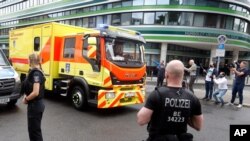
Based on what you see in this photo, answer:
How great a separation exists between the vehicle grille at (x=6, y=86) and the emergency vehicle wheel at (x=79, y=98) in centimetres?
184

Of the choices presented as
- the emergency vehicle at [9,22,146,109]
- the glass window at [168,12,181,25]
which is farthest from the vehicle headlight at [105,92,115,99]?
the glass window at [168,12,181,25]

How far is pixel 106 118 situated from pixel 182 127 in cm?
490

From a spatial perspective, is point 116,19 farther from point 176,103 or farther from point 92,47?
point 176,103

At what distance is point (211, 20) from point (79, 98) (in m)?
26.6

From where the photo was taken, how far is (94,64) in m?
7.66

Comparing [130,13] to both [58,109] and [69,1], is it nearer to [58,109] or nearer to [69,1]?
[69,1]

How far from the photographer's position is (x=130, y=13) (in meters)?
32.8

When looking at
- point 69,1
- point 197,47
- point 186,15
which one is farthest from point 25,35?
point 69,1

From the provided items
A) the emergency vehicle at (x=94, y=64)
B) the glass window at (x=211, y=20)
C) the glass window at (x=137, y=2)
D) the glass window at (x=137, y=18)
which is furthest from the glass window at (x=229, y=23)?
the emergency vehicle at (x=94, y=64)

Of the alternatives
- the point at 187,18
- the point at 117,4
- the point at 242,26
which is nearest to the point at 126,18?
the point at 117,4

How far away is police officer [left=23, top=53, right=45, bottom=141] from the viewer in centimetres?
432

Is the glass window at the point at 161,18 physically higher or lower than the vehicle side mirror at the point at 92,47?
higher

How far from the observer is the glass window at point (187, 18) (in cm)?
3008

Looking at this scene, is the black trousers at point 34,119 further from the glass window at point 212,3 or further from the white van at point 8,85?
the glass window at point 212,3
